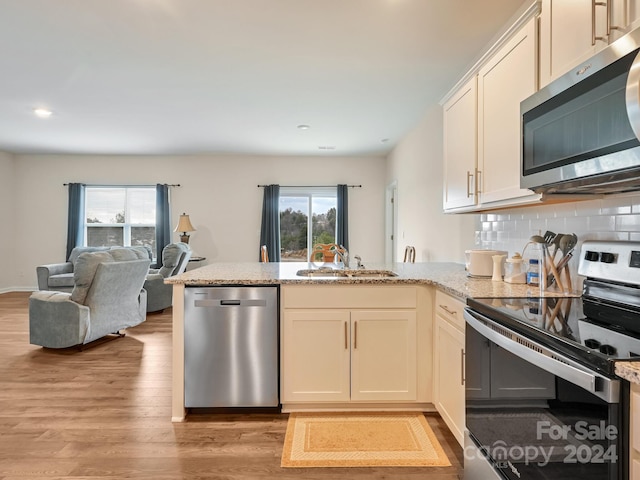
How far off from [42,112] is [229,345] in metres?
4.26

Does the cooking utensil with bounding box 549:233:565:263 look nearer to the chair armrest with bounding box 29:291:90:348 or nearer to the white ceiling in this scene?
the white ceiling

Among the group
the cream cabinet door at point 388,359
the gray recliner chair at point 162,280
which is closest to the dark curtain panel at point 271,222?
the gray recliner chair at point 162,280

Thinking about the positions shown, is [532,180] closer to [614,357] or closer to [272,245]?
[614,357]

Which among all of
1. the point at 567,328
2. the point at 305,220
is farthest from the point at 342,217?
the point at 567,328

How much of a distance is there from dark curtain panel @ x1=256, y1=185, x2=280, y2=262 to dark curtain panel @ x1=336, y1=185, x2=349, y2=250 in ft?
3.67

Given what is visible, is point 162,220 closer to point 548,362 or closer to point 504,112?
point 504,112

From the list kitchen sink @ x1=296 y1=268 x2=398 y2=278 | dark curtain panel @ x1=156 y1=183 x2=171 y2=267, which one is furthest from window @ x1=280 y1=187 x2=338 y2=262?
kitchen sink @ x1=296 y1=268 x2=398 y2=278

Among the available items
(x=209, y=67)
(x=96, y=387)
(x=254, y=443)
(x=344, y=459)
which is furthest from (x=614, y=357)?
(x=209, y=67)

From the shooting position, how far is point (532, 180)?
65.2 inches

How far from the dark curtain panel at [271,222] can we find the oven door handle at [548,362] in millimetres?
5679

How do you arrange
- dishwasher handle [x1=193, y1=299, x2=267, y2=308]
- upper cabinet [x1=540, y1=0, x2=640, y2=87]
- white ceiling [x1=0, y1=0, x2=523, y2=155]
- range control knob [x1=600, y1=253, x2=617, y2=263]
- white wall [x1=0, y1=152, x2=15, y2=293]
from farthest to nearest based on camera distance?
white wall [x1=0, y1=152, x2=15, y2=293] → white ceiling [x1=0, y1=0, x2=523, y2=155] → dishwasher handle [x1=193, y1=299, x2=267, y2=308] → range control knob [x1=600, y1=253, x2=617, y2=263] → upper cabinet [x1=540, y1=0, x2=640, y2=87]

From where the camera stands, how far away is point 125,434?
2193mm

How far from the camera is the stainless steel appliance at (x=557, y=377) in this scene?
0.92 meters

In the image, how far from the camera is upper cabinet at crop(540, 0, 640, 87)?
50.9 inches
